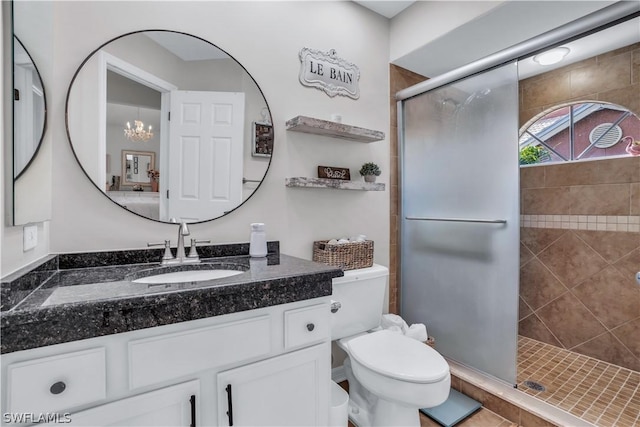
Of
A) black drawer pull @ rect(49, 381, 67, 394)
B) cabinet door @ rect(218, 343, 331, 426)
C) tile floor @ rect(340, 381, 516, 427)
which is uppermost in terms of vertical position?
black drawer pull @ rect(49, 381, 67, 394)

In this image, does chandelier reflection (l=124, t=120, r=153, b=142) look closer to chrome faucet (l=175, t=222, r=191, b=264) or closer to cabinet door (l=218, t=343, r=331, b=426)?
chrome faucet (l=175, t=222, r=191, b=264)

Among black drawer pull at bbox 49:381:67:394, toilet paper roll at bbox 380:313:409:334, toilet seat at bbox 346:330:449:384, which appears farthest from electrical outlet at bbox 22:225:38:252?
toilet paper roll at bbox 380:313:409:334

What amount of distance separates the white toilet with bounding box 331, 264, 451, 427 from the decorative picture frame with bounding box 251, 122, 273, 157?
84 centimetres

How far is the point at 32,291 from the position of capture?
0.89 m

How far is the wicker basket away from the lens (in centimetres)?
184

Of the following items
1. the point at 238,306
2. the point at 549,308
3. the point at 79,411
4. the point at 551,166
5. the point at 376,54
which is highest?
the point at 376,54

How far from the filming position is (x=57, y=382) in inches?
29.2

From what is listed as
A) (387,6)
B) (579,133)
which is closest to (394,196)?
(387,6)

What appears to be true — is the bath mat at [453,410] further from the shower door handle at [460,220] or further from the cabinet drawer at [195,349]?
the cabinet drawer at [195,349]

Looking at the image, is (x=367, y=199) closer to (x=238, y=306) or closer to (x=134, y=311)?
(x=238, y=306)

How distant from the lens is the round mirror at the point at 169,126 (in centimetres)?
135

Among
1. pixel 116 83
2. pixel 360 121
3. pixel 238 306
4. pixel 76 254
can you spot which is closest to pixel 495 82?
pixel 360 121

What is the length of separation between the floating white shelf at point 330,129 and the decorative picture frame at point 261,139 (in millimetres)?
143

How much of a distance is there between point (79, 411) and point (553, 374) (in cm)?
261
